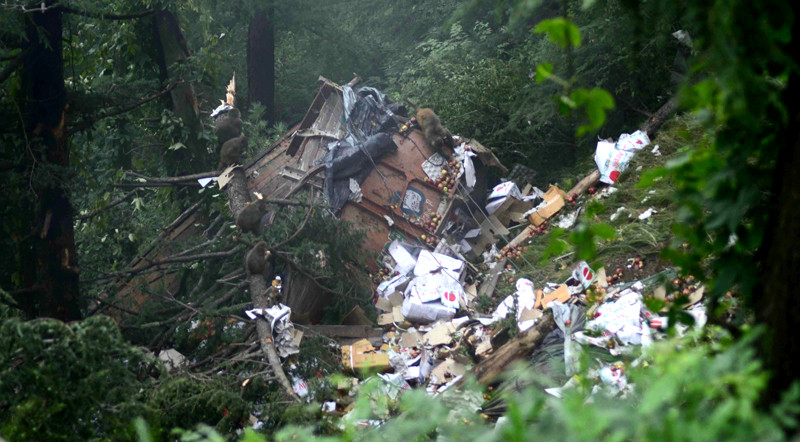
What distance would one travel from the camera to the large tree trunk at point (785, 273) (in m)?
1.28

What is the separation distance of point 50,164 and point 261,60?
8.41 m

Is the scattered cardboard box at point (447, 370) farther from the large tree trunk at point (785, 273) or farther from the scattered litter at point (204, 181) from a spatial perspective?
the large tree trunk at point (785, 273)

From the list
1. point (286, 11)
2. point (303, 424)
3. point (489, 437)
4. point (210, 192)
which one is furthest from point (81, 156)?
point (286, 11)

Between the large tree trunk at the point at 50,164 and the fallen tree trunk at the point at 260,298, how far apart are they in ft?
4.81

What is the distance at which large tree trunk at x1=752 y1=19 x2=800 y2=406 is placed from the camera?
1.28 m

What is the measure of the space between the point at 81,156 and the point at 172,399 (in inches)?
134

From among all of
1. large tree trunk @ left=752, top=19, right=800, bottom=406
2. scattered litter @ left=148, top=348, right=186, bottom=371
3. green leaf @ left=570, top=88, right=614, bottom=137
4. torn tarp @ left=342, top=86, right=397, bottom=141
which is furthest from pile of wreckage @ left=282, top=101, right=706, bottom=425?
green leaf @ left=570, top=88, right=614, bottom=137

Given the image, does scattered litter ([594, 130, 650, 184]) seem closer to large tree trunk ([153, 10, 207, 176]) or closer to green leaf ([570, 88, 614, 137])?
large tree trunk ([153, 10, 207, 176])

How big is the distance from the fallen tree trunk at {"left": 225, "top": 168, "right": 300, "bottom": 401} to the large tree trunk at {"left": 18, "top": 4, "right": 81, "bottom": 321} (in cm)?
147

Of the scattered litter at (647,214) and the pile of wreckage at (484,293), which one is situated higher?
the scattered litter at (647,214)

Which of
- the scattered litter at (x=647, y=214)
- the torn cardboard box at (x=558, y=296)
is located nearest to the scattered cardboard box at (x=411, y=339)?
the torn cardboard box at (x=558, y=296)

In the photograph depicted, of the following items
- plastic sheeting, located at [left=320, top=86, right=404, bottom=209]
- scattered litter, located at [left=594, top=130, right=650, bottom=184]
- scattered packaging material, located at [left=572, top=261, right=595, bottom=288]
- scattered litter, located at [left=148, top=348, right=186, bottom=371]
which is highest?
plastic sheeting, located at [left=320, top=86, right=404, bottom=209]

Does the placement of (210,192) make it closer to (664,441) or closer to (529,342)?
(529,342)

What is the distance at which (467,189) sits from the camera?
774 centimetres
